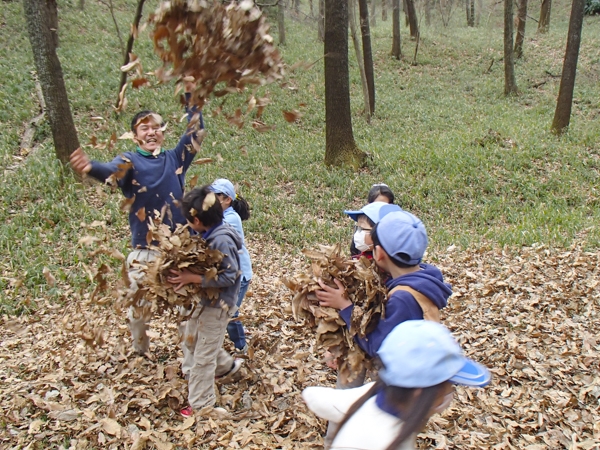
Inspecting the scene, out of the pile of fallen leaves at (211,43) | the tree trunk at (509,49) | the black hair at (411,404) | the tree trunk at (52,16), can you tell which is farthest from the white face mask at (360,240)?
the tree trunk at (509,49)

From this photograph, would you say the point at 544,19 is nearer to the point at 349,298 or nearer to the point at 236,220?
the point at 236,220

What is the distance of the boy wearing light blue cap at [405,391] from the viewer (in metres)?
1.56

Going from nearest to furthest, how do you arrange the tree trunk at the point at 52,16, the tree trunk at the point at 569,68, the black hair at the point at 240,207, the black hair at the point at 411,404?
1. the black hair at the point at 411,404
2. the black hair at the point at 240,207
3. the tree trunk at the point at 52,16
4. the tree trunk at the point at 569,68

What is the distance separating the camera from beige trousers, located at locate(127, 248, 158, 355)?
3467mm

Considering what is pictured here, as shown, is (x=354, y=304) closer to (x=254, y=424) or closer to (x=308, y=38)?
(x=254, y=424)

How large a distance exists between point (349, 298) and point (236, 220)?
183cm

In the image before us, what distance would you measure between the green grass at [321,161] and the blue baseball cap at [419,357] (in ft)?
8.95

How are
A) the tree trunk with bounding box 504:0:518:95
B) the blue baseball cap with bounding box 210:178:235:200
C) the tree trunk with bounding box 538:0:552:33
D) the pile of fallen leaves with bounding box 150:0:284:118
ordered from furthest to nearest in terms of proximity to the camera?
1. the tree trunk with bounding box 538:0:552:33
2. the tree trunk with bounding box 504:0:518:95
3. the blue baseball cap with bounding box 210:178:235:200
4. the pile of fallen leaves with bounding box 150:0:284:118

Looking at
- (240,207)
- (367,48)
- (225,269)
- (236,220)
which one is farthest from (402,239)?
(367,48)

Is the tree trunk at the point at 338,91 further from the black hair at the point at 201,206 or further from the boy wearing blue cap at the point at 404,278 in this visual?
the boy wearing blue cap at the point at 404,278

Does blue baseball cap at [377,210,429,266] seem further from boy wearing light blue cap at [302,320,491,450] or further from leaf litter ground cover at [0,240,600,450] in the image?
leaf litter ground cover at [0,240,600,450]

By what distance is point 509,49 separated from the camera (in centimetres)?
1753

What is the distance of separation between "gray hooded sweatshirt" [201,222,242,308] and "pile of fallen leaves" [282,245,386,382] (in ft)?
2.01

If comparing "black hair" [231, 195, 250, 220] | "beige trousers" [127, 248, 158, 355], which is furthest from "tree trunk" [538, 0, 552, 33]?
"beige trousers" [127, 248, 158, 355]
